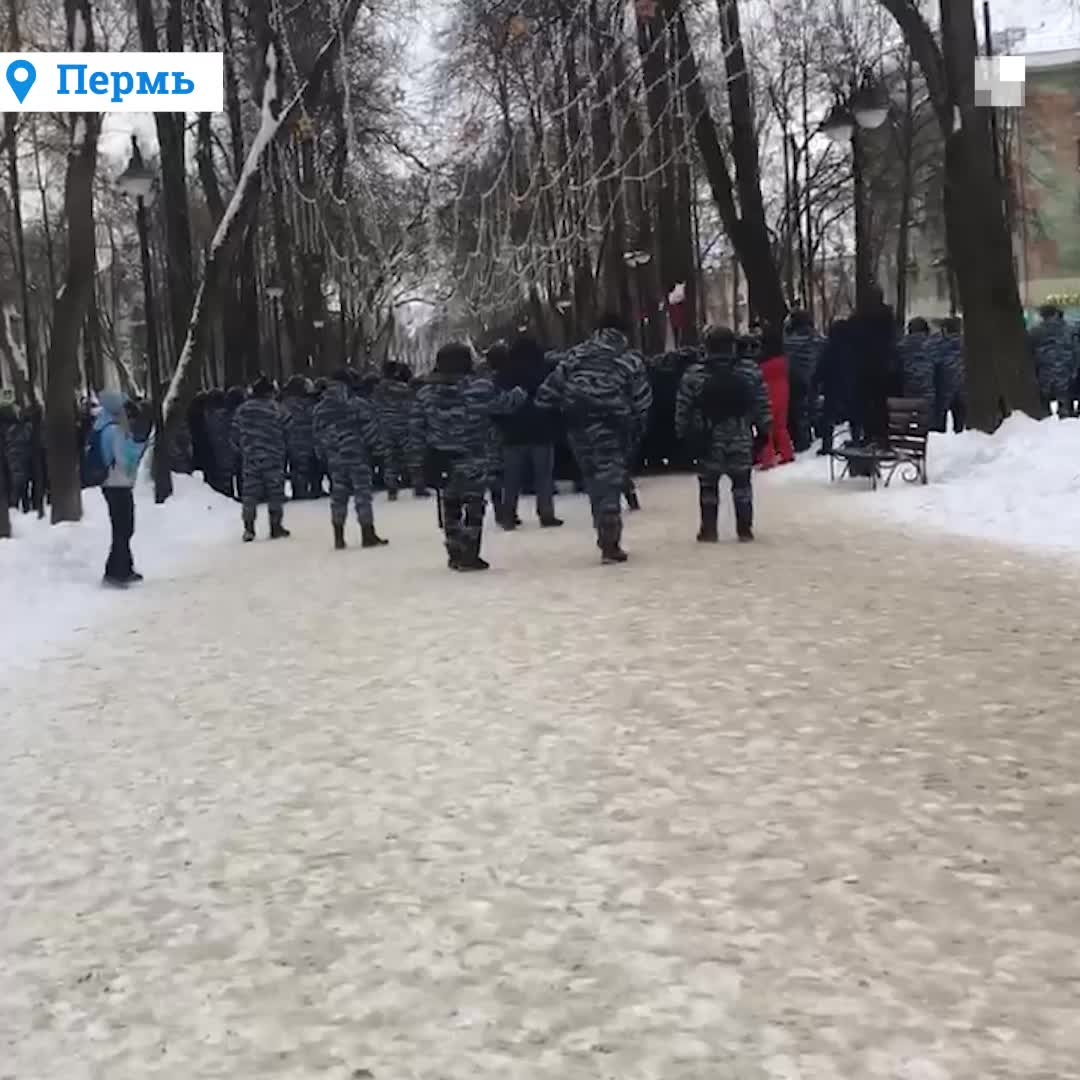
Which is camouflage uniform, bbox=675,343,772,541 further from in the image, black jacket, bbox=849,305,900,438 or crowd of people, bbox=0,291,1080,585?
black jacket, bbox=849,305,900,438

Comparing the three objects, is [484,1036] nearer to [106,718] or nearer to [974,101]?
[106,718]

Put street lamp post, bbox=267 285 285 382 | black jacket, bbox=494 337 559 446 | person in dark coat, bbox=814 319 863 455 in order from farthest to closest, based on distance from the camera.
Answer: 1. street lamp post, bbox=267 285 285 382
2. person in dark coat, bbox=814 319 863 455
3. black jacket, bbox=494 337 559 446

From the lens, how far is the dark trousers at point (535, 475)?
1695cm

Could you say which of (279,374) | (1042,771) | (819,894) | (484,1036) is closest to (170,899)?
(484,1036)

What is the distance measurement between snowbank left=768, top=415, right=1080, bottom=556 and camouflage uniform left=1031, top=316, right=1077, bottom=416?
6.38 metres

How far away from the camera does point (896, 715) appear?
7.03 meters

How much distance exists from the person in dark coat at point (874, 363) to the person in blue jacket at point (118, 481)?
8.15 m

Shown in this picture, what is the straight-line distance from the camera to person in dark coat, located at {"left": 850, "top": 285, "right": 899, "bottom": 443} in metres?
18.7

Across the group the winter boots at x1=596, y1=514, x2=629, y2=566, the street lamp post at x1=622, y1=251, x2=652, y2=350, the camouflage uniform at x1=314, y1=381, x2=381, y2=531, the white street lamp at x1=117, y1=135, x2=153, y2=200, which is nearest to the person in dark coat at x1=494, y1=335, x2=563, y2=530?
the camouflage uniform at x1=314, y1=381, x2=381, y2=531

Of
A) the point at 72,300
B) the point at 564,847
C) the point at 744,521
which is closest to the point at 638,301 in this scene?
the point at 72,300

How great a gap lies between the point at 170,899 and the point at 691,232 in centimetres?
2474

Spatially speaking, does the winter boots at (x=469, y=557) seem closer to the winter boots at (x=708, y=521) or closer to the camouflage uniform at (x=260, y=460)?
the winter boots at (x=708, y=521)

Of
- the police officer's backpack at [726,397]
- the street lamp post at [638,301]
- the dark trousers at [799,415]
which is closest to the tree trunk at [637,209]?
the street lamp post at [638,301]

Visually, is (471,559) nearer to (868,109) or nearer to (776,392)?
(776,392)
